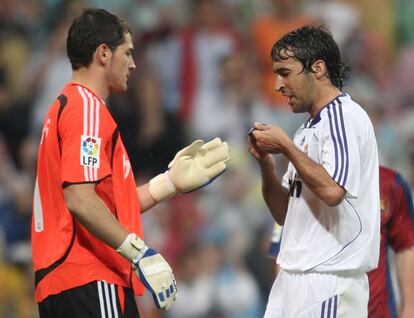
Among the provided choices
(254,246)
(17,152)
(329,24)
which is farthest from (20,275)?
(329,24)

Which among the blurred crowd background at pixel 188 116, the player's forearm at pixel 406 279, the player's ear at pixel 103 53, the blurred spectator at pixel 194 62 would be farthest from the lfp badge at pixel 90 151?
the blurred spectator at pixel 194 62

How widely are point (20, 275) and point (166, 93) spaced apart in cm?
211

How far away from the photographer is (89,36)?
4148mm

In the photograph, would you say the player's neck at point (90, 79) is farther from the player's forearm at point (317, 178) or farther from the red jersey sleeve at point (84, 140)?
the player's forearm at point (317, 178)

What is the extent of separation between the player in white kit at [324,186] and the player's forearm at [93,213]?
0.73 m

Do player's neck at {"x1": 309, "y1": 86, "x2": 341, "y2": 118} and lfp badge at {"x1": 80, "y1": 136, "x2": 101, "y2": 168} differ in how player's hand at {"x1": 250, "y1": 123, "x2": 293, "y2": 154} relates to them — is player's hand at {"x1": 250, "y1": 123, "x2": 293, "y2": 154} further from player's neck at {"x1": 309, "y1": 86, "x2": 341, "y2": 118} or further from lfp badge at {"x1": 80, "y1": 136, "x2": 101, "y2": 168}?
lfp badge at {"x1": 80, "y1": 136, "x2": 101, "y2": 168}

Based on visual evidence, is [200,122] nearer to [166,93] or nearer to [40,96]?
[166,93]

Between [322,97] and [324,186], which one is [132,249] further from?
[322,97]

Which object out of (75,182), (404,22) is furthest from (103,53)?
(404,22)

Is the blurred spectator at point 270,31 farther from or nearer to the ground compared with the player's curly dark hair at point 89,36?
farther from the ground

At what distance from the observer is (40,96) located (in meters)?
8.70

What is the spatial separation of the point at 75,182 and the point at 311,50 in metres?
1.19

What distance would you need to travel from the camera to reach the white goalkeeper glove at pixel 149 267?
3.96 m

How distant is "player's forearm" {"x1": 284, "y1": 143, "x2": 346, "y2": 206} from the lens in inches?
155
